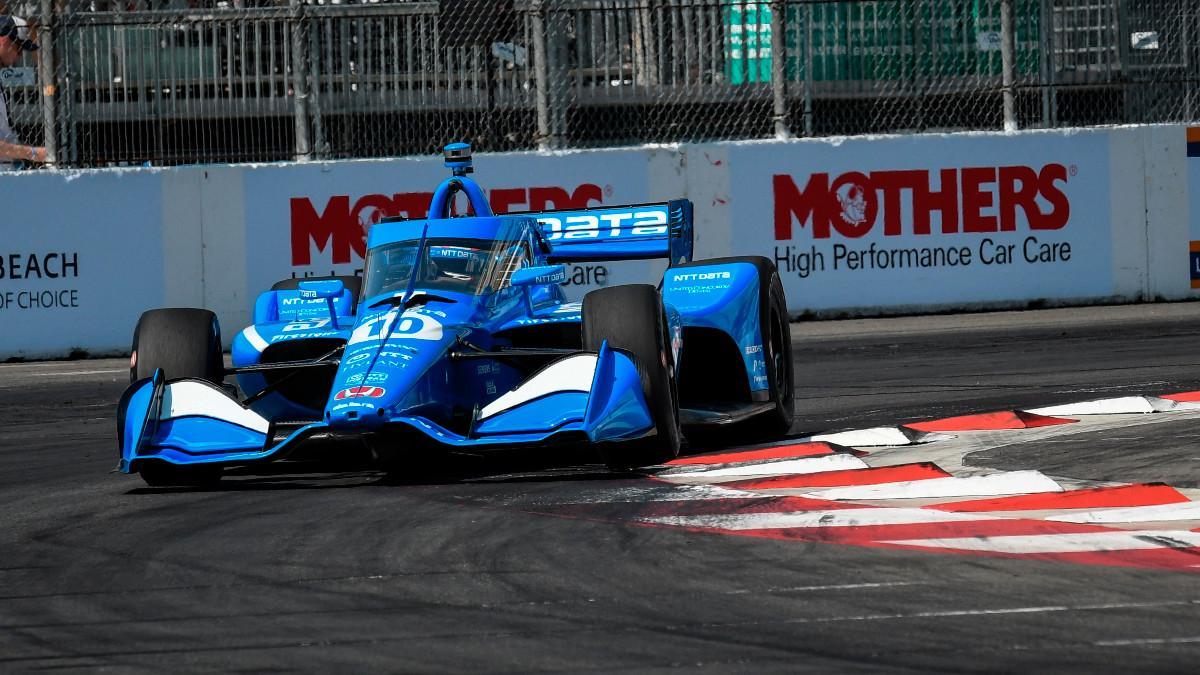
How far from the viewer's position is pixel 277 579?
5074mm

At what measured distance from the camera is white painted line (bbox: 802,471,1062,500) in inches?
242

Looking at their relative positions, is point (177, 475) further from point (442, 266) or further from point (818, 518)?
point (818, 518)

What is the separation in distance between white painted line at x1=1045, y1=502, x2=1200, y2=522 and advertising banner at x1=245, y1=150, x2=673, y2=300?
8.75 meters

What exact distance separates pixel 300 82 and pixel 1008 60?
20.1 ft

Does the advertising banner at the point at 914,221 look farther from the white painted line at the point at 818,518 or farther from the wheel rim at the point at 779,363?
the white painted line at the point at 818,518

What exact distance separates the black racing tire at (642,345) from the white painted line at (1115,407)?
240cm

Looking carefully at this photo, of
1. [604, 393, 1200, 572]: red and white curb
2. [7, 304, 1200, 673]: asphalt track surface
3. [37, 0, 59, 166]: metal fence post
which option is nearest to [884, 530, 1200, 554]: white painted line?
[604, 393, 1200, 572]: red and white curb

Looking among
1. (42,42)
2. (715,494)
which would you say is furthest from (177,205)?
(715,494)

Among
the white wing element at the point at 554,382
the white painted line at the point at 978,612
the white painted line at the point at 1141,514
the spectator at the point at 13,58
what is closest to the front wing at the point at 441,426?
the white wing element at the point at 554,382

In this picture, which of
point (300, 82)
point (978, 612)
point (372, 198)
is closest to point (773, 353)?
point (978, 612)

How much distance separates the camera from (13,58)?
1447 cm

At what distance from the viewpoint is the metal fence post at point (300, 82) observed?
14570mm

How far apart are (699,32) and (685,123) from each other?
807 millimetres

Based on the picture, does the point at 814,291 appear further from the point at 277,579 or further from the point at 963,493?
the point at 277,579
